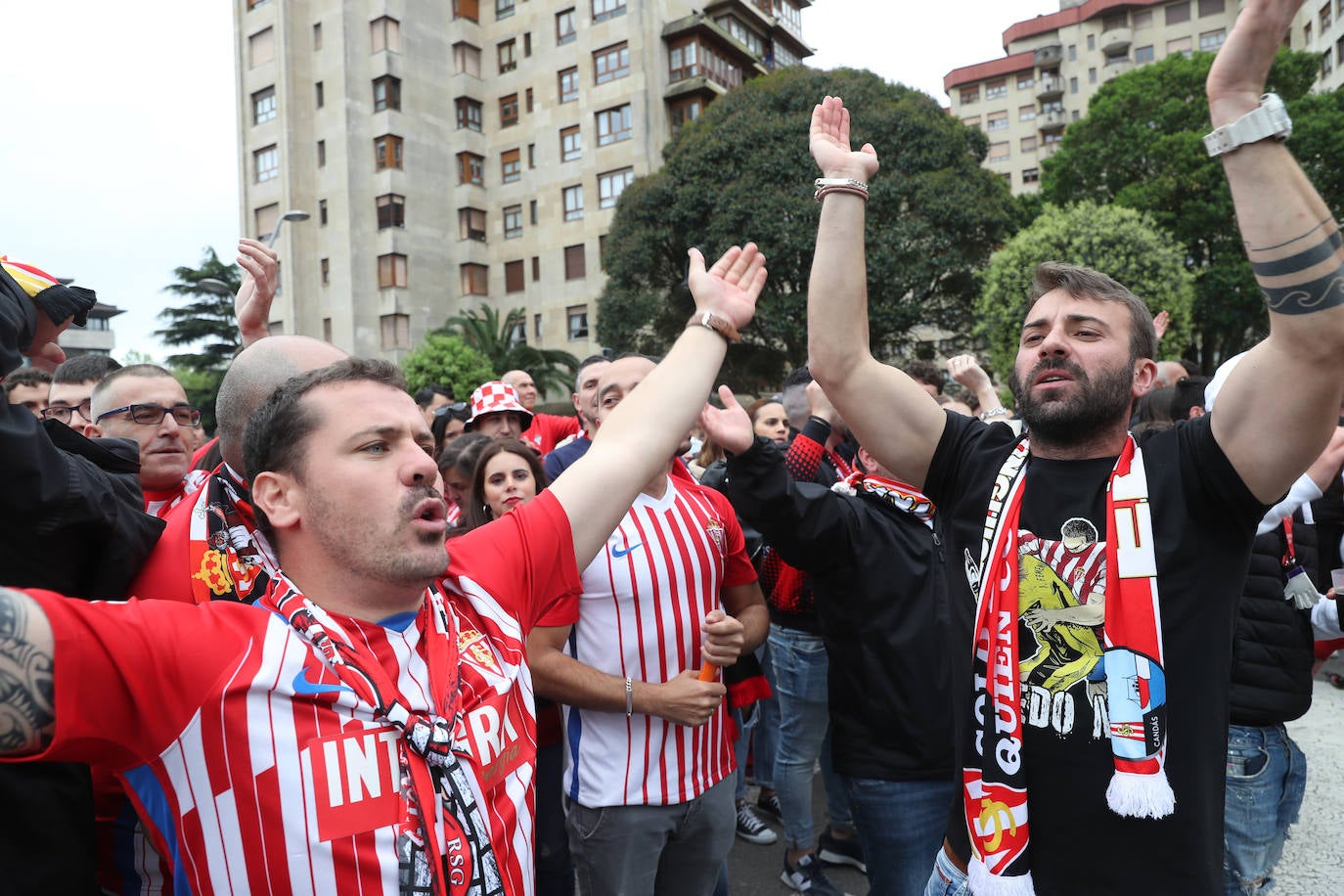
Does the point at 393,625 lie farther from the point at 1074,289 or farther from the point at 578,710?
the point at 1074,289

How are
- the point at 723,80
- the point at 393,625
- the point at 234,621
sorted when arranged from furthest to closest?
the point at 723,80
the point at 393,625
the point at 234,621

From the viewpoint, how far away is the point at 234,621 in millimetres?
1467

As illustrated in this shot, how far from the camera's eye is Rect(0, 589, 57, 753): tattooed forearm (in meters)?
1.18

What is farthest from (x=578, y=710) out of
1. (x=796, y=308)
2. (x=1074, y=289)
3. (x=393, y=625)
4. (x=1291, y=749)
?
(x=796, y=308)

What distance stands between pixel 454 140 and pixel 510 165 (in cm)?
246

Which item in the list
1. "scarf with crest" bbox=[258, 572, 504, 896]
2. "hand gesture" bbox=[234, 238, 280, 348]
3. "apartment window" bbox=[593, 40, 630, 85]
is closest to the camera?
"scarf with crest" bbox=[258, 572, 504, 896]

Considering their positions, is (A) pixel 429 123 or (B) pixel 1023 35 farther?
Result: (B) pixel 1023 35

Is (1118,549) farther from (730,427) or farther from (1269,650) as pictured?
(1269,650)

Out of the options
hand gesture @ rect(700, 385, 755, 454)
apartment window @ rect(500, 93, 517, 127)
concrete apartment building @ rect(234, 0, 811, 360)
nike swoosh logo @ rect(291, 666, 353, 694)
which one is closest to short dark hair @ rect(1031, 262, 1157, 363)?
hand gesture @ rect(700, 385, 755, 454)

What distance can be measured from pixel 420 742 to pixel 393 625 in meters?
0.33

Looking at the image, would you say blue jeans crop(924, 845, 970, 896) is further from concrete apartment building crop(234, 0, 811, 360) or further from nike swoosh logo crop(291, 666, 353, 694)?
concrete apartment building crop(234, 0, 811, 360)

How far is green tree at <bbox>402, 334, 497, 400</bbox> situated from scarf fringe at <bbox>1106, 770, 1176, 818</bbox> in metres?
27.8

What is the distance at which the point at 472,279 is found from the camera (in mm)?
35156

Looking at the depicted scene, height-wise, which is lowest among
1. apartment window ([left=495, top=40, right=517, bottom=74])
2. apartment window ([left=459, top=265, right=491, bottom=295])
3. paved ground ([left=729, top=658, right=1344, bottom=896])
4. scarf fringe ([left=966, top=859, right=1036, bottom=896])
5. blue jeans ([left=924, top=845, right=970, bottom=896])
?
paved ground ([left=729, top=658, right=1344, bottom=896])
